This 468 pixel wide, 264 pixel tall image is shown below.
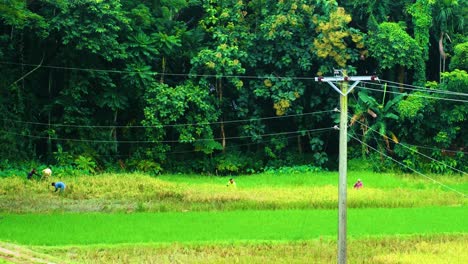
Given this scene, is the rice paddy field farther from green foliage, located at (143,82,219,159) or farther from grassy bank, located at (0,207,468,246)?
green foliage, located at (143,82,219,159)

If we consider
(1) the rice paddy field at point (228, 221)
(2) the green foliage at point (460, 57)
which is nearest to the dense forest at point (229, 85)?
(2) the green foliage at point (460, 57)

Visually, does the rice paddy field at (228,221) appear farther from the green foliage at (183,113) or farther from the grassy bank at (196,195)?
the green foliage at (183,113)

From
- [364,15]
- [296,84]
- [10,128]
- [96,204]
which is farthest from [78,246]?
[364,15]

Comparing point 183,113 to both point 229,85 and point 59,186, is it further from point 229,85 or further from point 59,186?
point 59,186

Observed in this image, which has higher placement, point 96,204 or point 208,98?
point 208,98

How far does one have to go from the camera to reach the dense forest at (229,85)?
24.4 meters

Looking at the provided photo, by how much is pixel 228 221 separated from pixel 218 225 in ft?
2.03

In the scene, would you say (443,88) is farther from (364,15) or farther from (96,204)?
(96,204)

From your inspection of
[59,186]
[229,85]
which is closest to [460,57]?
[229,85]

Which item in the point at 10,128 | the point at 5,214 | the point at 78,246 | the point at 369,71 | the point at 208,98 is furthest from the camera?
the point at 369,71

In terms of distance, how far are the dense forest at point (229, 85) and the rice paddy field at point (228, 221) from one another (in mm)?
4019

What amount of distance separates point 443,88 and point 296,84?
625 cm

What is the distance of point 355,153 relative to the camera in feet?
88.7

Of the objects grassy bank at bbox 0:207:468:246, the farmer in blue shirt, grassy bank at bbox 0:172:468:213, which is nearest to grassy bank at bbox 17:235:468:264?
grassy bank at bbox 0:207:468:246
